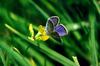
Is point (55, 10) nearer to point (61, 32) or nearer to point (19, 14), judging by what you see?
point (19, 14)

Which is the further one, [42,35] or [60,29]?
[42,35]

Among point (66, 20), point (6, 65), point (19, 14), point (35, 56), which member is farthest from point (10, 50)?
point (19, 14)

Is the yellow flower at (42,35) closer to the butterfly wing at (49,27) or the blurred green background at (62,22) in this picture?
the butterfly wing at (49,27)

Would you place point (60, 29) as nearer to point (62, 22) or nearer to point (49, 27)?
point (49, 27)

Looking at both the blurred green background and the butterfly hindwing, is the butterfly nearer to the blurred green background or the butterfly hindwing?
the butterfly hindwing

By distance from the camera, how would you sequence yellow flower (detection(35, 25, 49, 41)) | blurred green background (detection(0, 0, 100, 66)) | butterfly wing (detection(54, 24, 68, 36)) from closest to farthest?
1. butterfly wing (detection(54, 24, 68, 36))
2. yellow flower (detection(35, 25, 49, 41))
3. blurred green background (detection(0, 0, 100, 66))

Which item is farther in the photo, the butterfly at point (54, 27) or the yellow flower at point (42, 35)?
the yellow flower at point (42, 35)

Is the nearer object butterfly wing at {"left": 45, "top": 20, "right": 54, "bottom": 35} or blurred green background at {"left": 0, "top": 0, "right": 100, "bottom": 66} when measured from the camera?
butterfly wing at {"left": 45, "top": 20, "right": 54, "bottom": 35}

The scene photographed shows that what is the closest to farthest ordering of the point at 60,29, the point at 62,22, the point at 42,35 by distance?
the point at 60,29 < the point at 42,35 < the point at 62,22

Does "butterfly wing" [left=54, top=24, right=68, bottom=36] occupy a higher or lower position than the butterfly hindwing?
lower

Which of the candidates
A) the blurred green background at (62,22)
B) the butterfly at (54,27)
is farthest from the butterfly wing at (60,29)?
the blurred green background at (62,22)

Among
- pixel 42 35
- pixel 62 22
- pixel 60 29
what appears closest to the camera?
pixel 60 29

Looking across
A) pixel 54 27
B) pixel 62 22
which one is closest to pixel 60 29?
pixel 54 27

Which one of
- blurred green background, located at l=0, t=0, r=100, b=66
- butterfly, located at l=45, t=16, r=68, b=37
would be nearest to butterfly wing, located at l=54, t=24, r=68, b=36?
butterfly, located at l=45, t=16, r=68, b=37
